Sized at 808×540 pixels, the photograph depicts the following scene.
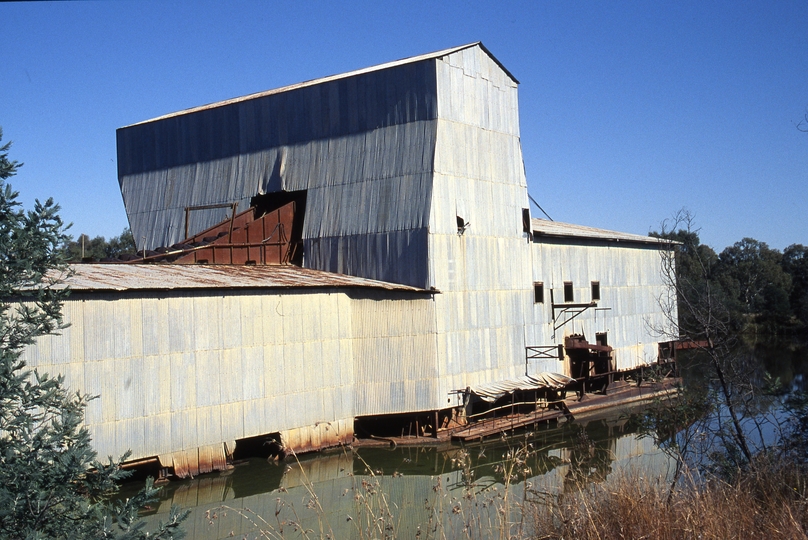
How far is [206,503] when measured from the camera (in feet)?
49.9

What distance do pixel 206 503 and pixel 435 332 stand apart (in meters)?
8.18

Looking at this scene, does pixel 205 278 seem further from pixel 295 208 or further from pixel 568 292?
pixel 568 292

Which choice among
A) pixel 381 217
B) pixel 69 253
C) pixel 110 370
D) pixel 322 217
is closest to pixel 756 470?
pixel 69 253

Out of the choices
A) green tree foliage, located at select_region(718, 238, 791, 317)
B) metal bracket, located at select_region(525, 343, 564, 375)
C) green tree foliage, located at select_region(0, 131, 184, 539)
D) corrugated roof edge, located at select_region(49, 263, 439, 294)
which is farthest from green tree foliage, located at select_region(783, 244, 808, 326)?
green tree foliage, located at select_region(0, 131, 184, 539)

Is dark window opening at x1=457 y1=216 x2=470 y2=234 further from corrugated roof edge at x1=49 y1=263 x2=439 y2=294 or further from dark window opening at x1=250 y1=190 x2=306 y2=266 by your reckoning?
dark window opening at x1=250 y1=190 x2=306 y2=266

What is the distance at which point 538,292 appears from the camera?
25719mm

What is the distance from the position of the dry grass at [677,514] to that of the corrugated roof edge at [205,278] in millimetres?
10526

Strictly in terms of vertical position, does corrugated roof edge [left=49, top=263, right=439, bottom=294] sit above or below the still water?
above

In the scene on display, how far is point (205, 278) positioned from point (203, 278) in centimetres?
6

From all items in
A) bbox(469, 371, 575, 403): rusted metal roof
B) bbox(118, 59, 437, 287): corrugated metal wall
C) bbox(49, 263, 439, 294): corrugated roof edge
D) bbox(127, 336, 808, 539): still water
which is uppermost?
bbox(118, 59, 437, 287): corrugated metal wall

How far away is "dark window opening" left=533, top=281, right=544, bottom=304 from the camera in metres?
25.6

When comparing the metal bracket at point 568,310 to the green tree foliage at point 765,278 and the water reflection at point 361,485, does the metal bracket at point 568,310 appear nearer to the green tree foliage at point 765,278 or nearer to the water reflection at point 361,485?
the water reflection at point 361,485

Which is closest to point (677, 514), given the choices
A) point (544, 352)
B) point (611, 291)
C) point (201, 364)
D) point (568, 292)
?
point (201, 364)

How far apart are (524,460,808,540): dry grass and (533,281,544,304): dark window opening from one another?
58.1 feet
